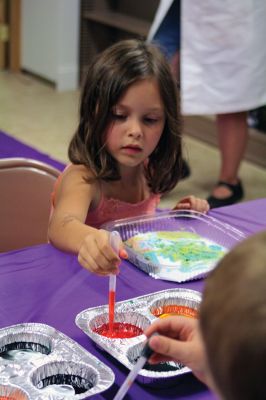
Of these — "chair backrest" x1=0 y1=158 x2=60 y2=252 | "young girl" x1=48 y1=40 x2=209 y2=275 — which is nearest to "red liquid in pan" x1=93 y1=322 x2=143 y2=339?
"young girl" x1=48 y1=40 x2=209 y2=275

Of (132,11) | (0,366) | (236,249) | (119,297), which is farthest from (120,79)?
(132,11)

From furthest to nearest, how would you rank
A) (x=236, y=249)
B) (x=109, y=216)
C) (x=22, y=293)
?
(x=109, y=216) < (x=22, y=293) < (x=236, y=249)

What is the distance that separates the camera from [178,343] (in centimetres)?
86

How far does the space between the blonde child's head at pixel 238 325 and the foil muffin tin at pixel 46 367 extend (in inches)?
16.4

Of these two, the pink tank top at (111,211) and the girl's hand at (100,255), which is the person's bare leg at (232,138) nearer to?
the pink tank top at (111,211)

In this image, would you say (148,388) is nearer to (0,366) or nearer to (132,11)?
(0,366)

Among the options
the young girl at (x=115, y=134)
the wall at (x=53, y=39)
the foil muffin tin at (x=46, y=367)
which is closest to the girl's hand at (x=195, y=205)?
the young girl at (x=115, y=134)

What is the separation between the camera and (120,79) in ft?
5.00

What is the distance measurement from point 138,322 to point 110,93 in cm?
55

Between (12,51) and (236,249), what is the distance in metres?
4.93

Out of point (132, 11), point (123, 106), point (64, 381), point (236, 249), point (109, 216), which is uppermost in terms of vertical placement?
point (236, 249)

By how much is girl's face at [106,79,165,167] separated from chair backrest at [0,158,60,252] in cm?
27

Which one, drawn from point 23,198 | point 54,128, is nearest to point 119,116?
point 23,198

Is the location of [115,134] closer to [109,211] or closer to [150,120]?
[150,120]
